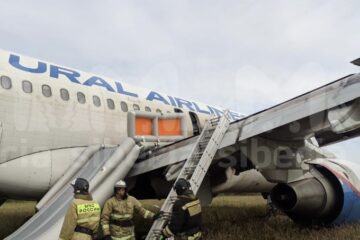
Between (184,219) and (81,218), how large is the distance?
1499 mm

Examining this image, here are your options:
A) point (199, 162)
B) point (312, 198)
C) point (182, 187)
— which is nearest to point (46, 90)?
point (199, 162)

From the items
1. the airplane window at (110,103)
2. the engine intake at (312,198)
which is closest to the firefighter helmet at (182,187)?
the engine intake at (312,198)

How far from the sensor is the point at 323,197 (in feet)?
31.6

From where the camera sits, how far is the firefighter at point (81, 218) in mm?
5953

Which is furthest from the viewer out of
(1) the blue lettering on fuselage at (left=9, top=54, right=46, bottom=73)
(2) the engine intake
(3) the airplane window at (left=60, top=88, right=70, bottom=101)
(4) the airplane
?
(3) the airplane window at (left=60, top=88, right=70, bottom=101)

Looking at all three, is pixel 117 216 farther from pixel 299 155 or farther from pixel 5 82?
pixel 299 155

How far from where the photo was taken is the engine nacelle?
30.5ft

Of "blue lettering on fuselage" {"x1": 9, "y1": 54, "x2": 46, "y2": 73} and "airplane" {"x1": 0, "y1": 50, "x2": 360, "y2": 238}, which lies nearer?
"airplane" {"x1": 0, "y1": 50, "x2": 360, "y2": 238}

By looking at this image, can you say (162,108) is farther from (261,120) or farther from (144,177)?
(261,120)

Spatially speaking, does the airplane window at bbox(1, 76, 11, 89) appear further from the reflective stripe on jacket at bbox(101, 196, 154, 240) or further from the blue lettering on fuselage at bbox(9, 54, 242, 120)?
the reflective stripe on jacket at bbox(101, 196, 154, 240)

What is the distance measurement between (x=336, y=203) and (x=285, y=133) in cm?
246

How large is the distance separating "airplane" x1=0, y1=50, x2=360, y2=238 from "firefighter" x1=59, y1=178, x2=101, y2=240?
2567mm

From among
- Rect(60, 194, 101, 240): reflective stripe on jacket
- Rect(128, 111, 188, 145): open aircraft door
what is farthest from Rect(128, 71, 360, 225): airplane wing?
Rect(60, 194, 101, 240): reflective stripe on jacket

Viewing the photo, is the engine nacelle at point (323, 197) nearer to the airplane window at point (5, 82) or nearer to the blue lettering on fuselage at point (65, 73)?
the blue lettering on fuselage at point (65, 73)
